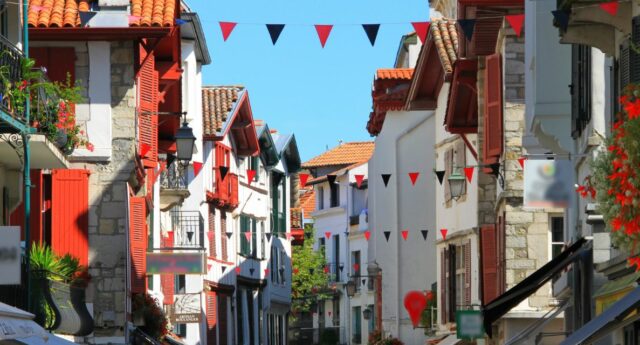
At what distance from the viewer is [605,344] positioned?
1852 centimetres

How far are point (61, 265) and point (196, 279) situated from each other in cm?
2299

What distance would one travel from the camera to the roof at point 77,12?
27.5 metres

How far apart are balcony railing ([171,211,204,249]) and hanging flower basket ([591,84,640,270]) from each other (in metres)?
31.4

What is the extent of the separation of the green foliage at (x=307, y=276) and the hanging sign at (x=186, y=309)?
42534mm

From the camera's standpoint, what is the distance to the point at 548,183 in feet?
63.7

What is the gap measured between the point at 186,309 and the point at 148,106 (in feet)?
45.8

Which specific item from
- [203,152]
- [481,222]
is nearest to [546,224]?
[481,222]

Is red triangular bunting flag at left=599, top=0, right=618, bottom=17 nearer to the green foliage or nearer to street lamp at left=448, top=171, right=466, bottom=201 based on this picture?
street lamp at left=448, top=171, right=466, bottom=201

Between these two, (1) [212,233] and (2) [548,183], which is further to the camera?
(1) [212,233]

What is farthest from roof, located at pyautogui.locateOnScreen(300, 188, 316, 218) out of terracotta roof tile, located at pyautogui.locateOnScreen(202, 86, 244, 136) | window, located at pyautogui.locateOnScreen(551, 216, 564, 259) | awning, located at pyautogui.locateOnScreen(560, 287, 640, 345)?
awning, located at pyautogui.locateOnScreen(560, 287, 640, 345)

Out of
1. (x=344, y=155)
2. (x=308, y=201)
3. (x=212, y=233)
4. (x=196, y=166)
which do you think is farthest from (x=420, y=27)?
(x=308, y=201)

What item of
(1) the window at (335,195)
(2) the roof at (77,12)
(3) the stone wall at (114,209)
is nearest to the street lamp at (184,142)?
(3) the stone wall at (114,209)

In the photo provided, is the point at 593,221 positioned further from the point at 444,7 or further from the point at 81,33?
the point at 444,7

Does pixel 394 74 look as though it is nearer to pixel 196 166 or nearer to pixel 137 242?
pixel 196 166
